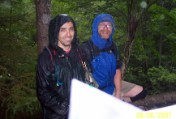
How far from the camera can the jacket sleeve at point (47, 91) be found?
8.75 feet

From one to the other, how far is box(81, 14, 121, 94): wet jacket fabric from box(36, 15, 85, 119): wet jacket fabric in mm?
694

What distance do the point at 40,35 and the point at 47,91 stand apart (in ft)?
7.50

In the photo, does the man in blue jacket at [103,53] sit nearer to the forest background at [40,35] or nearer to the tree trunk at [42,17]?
the tree trunk at [42,17]

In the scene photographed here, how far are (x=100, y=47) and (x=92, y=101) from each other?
2.16m

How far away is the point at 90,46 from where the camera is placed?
3.51 m

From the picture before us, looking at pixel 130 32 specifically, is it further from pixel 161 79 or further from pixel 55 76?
pixel 55 76

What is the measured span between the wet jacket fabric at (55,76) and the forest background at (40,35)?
2066 mm

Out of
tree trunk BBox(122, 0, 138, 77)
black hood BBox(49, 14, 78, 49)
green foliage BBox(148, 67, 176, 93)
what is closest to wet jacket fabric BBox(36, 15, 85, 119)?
black hood BBox(49, 14, 78, 49)

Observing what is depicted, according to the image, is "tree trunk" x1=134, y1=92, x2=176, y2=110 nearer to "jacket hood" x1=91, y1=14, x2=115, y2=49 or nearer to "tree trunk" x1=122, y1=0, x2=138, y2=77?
"jacket hood" x1=91, y1=14, x2=115, y2=49

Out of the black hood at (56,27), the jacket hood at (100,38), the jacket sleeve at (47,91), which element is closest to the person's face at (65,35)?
the black hood at (56,27)

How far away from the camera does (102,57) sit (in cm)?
354

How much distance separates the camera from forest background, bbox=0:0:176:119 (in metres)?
5.30

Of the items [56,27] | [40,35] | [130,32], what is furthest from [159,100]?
[130,32]

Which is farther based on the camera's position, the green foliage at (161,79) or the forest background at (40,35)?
the green foliage at (161,79)
